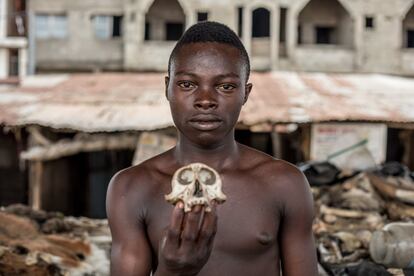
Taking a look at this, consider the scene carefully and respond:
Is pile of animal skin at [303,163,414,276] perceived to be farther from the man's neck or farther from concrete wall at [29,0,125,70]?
concrete wall at [29,0,125,70]

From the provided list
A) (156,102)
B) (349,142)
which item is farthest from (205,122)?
(349,142)

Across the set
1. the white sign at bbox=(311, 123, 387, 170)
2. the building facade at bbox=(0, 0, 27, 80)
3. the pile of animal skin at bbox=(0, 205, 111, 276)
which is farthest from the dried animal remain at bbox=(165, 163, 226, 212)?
the building facade at bbox=(0, 0, 27, 80)

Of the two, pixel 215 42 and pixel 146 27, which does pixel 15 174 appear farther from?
pixel 215 42

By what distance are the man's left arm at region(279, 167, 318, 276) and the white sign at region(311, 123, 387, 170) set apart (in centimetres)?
668

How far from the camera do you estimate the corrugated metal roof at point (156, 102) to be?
7492 millimetres

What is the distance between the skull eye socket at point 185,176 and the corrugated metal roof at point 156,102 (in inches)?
230

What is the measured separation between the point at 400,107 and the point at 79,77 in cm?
635

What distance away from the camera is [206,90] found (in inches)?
67.8

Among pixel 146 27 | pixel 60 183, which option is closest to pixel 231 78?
pixel 60 183

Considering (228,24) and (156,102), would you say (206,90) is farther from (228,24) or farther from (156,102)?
(228,24)

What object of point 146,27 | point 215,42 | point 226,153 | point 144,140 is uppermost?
point 146,27

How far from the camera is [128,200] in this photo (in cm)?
187

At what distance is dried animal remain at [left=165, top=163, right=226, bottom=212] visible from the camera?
4.47 ft

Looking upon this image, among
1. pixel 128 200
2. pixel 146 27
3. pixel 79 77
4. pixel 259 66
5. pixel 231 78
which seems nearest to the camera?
pixel 231 78
